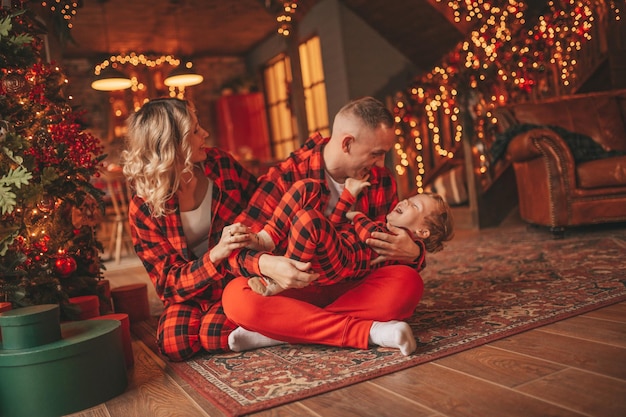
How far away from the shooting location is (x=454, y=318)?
230 cm

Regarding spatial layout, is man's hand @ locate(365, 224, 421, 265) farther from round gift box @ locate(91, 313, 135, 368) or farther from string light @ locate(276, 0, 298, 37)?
string light @ locate(276, 0, 298, 37)

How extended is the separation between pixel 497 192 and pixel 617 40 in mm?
2150

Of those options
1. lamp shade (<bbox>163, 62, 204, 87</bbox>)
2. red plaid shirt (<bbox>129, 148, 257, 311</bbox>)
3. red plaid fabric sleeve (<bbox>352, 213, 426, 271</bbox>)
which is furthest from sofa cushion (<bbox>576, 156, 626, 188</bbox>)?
lamp shade (<bbox>163, 62, 204, 87</bbox>)

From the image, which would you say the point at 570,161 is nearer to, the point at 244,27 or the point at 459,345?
the point at 459,345

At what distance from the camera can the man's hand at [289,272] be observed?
1791 millimetres

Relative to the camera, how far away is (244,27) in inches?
368

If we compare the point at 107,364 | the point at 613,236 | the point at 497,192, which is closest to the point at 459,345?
the point at 107,364

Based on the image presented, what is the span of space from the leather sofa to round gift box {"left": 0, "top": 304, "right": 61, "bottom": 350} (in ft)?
10.9

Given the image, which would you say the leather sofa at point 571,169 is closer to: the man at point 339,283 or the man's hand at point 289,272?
the man at point 339,283

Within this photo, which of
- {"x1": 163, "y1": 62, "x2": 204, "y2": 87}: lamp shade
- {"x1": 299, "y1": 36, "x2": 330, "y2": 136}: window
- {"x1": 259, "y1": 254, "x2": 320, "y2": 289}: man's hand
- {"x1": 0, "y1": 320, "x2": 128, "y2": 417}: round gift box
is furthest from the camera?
{"x1": 299, "y1": 36, "x2": 330, "y2": 136}: window

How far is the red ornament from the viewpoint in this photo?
2.52m

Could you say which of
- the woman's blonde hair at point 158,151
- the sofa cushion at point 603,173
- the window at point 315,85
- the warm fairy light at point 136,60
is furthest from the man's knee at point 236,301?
the warm fairy light at point 136,60

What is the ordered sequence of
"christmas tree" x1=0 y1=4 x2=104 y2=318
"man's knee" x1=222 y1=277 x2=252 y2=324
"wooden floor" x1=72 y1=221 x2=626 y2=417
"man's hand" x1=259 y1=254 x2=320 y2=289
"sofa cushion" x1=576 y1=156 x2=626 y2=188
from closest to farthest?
"wooden floor" x1=72 y1=221 x2=626 y2=417 < "man's hand" x1=259 y1=254 x2=320 y2=289 < "man's knee" x1=222 y1=277 x2=252 y2=324 < "christmas tree" x1=0 y1=4 x2=104 y2=318 < "sofa cushion" x1=576 y1=156 x2=626 y2=188

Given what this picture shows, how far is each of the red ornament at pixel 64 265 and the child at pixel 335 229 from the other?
1.04 meters
